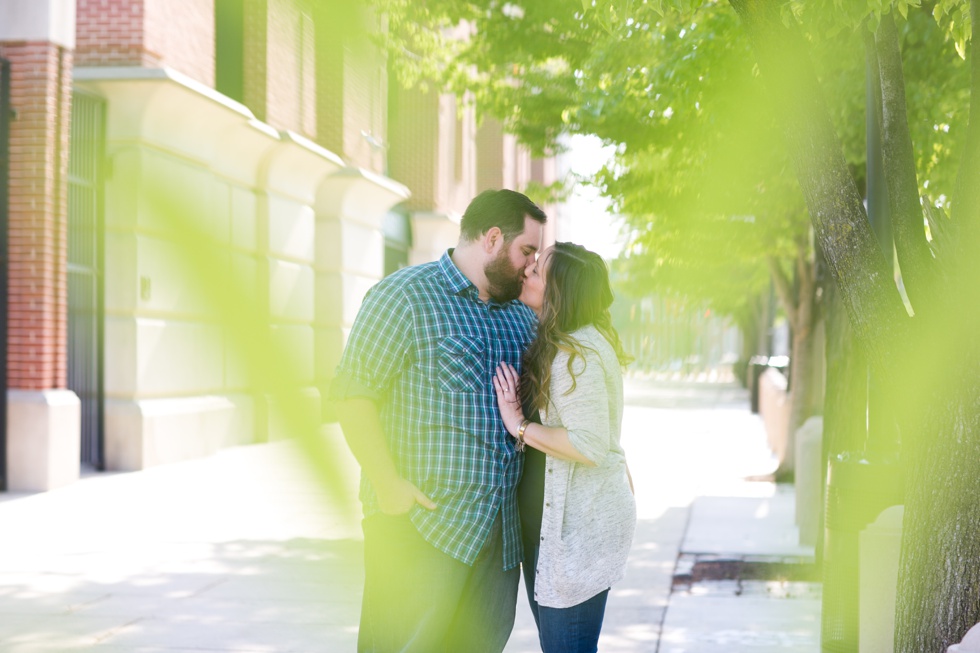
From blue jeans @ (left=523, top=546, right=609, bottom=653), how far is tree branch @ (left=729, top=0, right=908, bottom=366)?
1346 mm

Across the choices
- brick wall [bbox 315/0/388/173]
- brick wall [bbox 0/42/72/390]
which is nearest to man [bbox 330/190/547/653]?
brick wall [bbox 315/0/388/173]

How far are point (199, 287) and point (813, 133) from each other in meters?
3.76

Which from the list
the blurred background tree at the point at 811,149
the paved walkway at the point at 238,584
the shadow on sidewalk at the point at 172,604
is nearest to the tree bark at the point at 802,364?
the blurred background tree at the point at 811,149

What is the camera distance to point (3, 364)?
12.2 metres

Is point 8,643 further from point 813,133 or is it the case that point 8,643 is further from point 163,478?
point 163,478

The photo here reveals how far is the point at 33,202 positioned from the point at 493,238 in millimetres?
10085

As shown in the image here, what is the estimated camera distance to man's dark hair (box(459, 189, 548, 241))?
3.27m

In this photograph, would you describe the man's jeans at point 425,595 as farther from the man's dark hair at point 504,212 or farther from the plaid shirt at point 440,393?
the man's dark hair at point 504,212

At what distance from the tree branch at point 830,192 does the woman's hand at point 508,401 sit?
4.40 ft

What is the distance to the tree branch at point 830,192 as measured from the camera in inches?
155

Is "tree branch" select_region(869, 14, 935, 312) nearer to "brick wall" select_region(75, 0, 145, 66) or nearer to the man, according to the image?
the man

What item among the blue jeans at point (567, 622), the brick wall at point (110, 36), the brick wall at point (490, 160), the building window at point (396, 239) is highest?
the brick wall at point (490, 160)

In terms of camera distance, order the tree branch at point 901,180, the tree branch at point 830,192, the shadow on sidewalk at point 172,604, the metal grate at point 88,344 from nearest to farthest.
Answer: the tree branch at point 830,192
the tree branch at point 901,180
the shadow on sidewalk at point 172,604
the metal grate at point 88,344

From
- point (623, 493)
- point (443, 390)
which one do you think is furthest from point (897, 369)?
point (443, 390)
